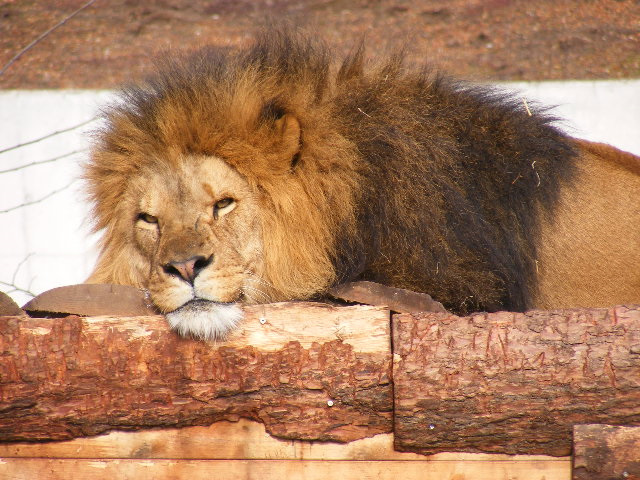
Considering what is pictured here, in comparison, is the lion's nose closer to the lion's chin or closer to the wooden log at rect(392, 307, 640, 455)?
the lion's chin

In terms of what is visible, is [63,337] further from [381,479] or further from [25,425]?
[381,479]

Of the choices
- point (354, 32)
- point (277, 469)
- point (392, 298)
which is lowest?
point (277, 469)

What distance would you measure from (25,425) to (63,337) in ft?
1.08

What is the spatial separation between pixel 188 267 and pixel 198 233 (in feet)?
0.57

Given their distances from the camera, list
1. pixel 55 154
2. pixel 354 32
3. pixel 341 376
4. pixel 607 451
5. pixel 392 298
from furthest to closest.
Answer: pixel 354 32
pixel 55 154
pixel 392 298
pixel 341 376
pixel 607 451

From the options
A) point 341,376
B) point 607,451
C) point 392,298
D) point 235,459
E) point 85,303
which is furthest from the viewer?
point 85,303

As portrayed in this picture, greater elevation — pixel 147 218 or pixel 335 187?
pixel 335 187

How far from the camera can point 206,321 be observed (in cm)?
266

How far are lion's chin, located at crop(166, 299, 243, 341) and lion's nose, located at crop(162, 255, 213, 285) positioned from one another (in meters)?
0.16

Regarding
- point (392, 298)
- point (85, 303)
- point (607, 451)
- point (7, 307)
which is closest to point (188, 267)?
point (85, 303)

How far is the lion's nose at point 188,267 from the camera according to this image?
288 cm

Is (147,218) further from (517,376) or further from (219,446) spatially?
(517,376)

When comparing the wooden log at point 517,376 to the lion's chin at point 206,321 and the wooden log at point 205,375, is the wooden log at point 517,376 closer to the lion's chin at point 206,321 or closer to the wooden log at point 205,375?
the wooden log at point 205,375

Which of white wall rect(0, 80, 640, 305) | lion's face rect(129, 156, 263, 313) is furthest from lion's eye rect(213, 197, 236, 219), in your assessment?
white wall rect(0, 80, 640, 305)
